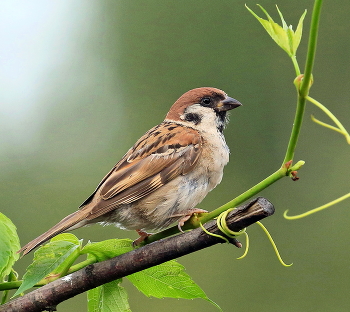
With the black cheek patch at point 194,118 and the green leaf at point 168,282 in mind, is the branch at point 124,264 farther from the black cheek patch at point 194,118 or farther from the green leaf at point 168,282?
the black cheek patch at point 194,118

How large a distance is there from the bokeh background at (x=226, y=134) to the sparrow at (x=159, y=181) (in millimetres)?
4690

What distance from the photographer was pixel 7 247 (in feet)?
6.63

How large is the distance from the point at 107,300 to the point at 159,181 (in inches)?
55.5

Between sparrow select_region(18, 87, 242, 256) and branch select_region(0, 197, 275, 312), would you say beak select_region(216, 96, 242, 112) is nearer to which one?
sparrow select_region(18, 87, 242, 256)

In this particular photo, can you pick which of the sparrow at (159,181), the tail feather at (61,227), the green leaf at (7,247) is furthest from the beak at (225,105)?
the green leaf at (7,247)

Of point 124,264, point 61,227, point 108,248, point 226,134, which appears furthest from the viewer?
point 226,134

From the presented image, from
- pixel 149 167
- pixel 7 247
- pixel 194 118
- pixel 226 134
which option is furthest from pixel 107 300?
pixel 226 134

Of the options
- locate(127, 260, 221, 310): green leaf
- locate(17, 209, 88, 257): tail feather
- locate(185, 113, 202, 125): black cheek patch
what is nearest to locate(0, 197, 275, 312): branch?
locate(127, 260, 221, 310): green leaf

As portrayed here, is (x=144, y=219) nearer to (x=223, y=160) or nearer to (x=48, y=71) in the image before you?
(x=223, y=160)

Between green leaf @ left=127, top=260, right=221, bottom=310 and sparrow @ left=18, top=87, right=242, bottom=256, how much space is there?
905 mm

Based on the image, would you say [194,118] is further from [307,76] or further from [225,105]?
[307,76]

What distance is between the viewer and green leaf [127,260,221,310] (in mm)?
2160

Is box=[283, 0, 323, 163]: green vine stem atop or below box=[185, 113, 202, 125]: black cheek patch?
atop

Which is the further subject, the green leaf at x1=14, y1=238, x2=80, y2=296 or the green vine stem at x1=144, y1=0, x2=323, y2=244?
the green leaf at x1=14, y1=238, x2=80, y2=296
